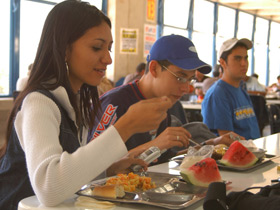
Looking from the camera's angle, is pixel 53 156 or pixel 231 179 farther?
pixel 231 179

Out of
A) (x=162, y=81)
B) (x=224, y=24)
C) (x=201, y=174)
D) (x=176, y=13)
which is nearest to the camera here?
(x=201, y=174)

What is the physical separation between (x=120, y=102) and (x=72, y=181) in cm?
112

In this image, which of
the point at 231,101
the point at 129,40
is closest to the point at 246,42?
the point at 231,101

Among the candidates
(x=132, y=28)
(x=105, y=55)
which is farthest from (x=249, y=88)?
A: (x=105, y=55)

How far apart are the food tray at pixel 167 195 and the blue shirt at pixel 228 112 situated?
1.66m

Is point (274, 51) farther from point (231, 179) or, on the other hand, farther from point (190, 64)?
point (231, 179)

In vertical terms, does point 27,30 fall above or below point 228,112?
above

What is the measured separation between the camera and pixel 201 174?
1389 millimetres

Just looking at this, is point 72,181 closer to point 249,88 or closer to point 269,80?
point 249,88

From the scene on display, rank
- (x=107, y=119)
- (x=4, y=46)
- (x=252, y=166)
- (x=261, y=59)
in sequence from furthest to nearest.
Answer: (x=261, y=59) → (x=4, y=46) → (x=107, y=119) → (x=252, y=166)

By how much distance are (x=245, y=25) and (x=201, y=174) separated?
1371 cm

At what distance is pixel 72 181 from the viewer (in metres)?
1.13

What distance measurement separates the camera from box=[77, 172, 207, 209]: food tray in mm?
1125

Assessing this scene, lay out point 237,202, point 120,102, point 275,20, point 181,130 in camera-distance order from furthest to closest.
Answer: point 275,20 → point 120,102 → point 181,130 → point 237,202
